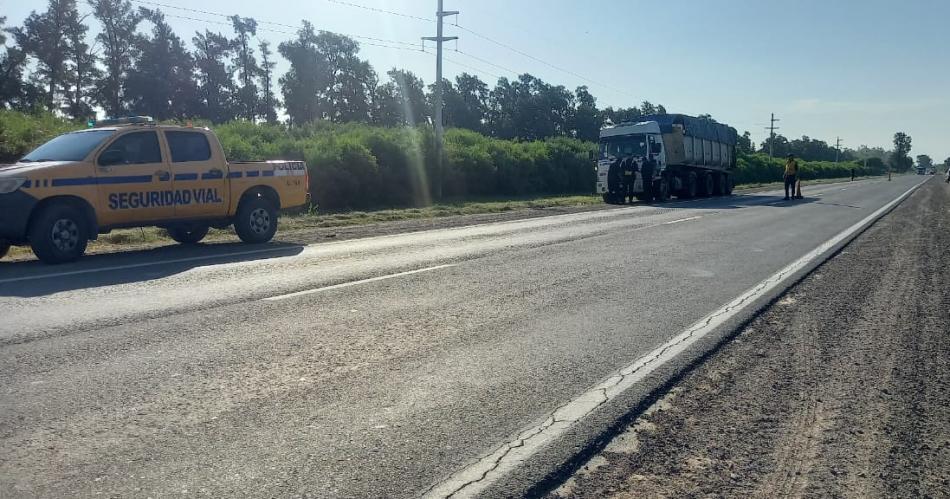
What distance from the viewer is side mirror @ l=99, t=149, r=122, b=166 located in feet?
38.6

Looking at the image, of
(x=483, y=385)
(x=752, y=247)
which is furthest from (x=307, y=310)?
(x=752, y=247)

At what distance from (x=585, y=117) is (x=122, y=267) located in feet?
319

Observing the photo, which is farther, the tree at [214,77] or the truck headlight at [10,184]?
the tree at [214,77]

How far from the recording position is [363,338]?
258 inches

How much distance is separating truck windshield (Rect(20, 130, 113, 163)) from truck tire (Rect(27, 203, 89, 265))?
927 millimetres

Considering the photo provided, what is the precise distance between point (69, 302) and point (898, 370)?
25.2 ft

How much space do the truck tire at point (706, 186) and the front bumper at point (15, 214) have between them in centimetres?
3110

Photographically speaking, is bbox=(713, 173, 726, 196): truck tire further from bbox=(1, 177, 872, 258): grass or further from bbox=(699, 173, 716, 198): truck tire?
bbox=(1, 177, 872, 258): grass

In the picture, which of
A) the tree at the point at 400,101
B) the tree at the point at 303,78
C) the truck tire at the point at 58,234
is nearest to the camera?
the truck tire at the point at 58,234

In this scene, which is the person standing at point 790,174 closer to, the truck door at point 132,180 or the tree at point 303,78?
the truck door at point 132,180

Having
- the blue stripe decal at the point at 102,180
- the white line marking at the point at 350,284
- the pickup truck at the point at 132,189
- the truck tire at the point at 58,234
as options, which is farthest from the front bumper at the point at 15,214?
the white line marking at the point at 350,284

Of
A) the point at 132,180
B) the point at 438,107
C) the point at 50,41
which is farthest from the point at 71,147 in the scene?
the point at 50,41

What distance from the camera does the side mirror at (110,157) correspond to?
38.6 ft

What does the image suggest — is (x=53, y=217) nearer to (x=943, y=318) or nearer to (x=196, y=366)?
(x=196, y=366)
